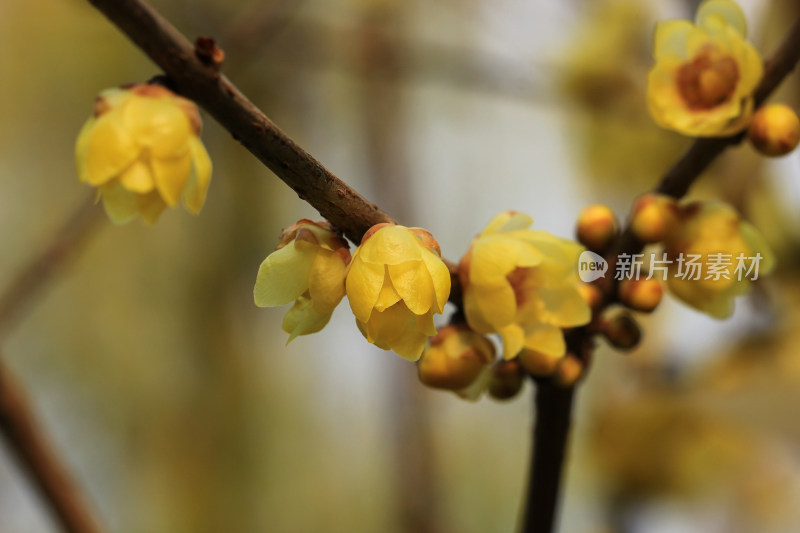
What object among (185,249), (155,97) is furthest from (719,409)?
(185,249)

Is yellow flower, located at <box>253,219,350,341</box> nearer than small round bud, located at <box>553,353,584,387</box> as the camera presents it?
Yes

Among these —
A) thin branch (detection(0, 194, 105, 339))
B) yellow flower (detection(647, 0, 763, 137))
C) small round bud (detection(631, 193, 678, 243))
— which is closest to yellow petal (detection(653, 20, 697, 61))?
yellow flower (detection(647, 0, 763, 137))

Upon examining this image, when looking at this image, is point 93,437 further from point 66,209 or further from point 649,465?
point 649,465

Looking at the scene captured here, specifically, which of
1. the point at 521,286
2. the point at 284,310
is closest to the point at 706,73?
the point at 521,286

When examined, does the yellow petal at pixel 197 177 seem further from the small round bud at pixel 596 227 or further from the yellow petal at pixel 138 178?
the small round bud at pixel 596 227

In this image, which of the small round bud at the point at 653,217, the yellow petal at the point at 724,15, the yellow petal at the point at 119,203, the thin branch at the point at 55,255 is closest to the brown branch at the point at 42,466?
the thin branch at the point at 55,255

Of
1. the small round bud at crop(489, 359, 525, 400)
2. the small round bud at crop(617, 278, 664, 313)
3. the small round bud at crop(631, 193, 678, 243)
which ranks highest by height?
the small round bud at crop(631, 193, 678, 243)

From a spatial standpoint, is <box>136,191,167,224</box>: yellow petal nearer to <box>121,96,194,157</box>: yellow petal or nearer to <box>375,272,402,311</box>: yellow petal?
<box>121,96,194,157</box>: yellow petal
